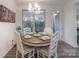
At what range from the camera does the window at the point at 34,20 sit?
9.61 metres

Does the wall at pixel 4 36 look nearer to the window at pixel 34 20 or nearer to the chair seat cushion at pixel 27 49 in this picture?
the chair seat cushion at pixel 27 49

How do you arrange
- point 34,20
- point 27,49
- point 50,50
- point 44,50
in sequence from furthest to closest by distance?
point 34,20, point 27,49, point 44,50, point 50,50

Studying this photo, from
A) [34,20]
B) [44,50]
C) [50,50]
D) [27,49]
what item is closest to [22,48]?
[27,49]

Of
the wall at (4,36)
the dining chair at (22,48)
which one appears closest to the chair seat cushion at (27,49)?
the dining chair at (22,48)

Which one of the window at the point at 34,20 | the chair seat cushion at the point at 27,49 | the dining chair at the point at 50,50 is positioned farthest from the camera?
the window at the point at 34,20

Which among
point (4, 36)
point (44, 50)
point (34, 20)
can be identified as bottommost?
point (44, 50)

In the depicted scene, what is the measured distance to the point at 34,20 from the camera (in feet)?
31.8

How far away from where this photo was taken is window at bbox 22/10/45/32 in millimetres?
9609

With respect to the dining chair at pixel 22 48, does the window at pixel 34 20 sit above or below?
above

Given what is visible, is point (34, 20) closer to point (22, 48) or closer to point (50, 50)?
point (22, 48)

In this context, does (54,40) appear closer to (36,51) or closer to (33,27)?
(36,51)

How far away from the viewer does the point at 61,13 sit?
9.55m

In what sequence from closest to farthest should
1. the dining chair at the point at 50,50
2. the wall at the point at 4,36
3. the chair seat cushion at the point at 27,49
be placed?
the dining chair at the point at 50,50 < the chair seat cushion at the point at 27,49 < the wall at the point at 4,36

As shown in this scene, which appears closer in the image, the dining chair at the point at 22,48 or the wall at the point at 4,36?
the dining chair at the point at 22,48
